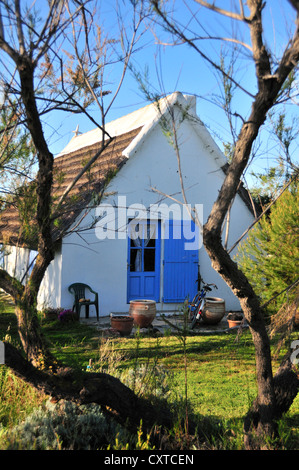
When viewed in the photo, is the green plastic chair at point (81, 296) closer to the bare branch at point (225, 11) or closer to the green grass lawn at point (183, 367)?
the green grass lawn at point (183, 367)

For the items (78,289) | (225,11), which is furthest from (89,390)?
(78,289)

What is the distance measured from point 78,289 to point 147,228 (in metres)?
2.30

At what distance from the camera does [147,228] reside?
10.9 metres

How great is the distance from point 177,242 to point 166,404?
7534mm

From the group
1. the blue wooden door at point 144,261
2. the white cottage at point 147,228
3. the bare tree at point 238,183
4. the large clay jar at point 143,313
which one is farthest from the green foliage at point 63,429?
the blue wooden door at point 144,261

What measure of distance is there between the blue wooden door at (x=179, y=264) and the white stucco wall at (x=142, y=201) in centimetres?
28

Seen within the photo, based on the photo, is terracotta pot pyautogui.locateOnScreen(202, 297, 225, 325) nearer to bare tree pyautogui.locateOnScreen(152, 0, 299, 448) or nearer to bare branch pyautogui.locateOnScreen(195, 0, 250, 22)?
bare tree pyautogui.locateOnScreen(152, 0, 299, 448)

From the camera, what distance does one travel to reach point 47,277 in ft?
34.2

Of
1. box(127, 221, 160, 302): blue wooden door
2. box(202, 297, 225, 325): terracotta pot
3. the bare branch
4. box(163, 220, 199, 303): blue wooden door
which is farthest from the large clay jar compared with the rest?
the bare branch

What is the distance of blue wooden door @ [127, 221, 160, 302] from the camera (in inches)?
420

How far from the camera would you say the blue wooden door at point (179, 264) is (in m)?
11.0

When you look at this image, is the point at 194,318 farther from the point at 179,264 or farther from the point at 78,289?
the point at 78,289

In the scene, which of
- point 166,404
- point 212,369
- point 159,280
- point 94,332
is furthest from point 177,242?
point 166,404
